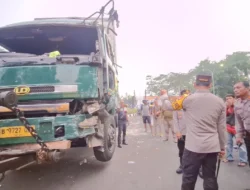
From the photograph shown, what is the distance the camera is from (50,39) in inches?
174

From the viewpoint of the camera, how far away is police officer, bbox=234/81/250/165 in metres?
3.38

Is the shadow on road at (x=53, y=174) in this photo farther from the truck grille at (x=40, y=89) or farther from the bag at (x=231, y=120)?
the bag at (x=231, y=120)

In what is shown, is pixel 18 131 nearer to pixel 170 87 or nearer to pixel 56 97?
pixel 56 97

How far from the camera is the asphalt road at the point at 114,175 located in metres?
3.59

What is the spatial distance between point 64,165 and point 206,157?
129 inches

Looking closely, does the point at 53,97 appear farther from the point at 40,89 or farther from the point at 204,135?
the point at 204,135

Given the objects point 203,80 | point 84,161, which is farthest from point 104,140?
point 203,80

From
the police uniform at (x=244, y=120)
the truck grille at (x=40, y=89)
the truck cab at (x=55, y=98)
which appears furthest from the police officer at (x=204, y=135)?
the truck grille at (x=40, y=89)

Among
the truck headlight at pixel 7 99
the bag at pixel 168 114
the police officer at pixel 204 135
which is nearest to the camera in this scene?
the truck headlight at pixel 7 99

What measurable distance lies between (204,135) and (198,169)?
0.39 metres

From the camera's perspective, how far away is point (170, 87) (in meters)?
62.5

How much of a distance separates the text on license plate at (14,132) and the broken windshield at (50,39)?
1881mm

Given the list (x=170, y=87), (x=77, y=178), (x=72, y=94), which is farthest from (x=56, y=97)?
(x=170, y=87)

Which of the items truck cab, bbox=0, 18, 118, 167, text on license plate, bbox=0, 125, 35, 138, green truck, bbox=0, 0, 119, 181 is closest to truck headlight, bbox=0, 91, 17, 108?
green truck, bbox=0, 0, 119, 181
